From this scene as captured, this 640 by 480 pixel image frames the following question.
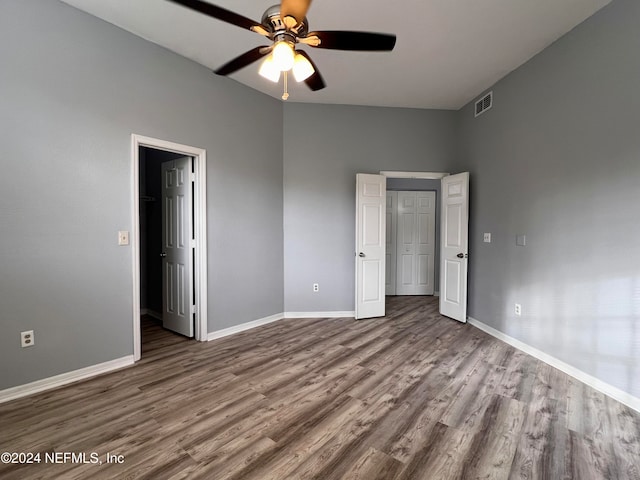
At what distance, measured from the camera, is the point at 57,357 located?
242cm

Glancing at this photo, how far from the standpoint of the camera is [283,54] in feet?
5.68

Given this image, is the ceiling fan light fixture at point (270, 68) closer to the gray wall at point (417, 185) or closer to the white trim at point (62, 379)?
the white trim at point (62, 379)

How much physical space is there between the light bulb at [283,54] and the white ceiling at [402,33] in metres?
0.96

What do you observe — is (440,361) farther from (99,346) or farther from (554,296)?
(99,346)

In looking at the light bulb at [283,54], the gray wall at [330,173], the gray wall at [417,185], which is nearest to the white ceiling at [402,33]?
the gray wall at [330,173]

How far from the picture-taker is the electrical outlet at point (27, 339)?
225 cm

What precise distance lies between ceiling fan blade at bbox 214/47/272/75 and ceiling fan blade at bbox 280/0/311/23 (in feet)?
1.21

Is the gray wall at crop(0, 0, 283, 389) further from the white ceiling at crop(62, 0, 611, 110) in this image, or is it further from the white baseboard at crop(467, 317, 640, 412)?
the white baseboard at crop(467, 317, 640, 412)

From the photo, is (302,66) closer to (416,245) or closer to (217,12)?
(217,12)

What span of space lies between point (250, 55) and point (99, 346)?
2676 mm

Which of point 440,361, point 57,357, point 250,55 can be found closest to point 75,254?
point 57,357

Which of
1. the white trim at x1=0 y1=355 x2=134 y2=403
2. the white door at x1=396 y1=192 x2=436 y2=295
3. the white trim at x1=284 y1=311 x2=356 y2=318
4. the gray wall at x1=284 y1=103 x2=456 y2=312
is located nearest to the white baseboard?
the white trim at x1=284 y1=311 x2=356 y2=318

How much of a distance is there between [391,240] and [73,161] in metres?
4.95

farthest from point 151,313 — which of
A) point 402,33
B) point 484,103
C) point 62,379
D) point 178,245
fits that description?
point 484,103
